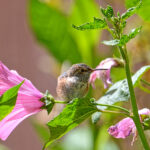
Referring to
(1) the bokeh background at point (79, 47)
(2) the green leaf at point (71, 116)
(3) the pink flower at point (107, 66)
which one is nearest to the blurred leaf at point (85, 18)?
Answer: (1) the bokeh background at point (79, 47)

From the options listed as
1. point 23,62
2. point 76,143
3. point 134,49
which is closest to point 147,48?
point 134,49

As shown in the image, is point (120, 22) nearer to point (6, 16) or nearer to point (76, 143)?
point (76, 143)

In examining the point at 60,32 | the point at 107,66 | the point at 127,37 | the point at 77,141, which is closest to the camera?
the point at 127,37

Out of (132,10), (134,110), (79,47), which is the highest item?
(79,47)

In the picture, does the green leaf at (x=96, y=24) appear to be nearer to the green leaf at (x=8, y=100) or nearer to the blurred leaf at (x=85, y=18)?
the green leaf at (x=8, y=100)

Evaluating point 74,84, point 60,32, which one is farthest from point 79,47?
point 74,84

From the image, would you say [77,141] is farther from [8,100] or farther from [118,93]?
[8,100]
